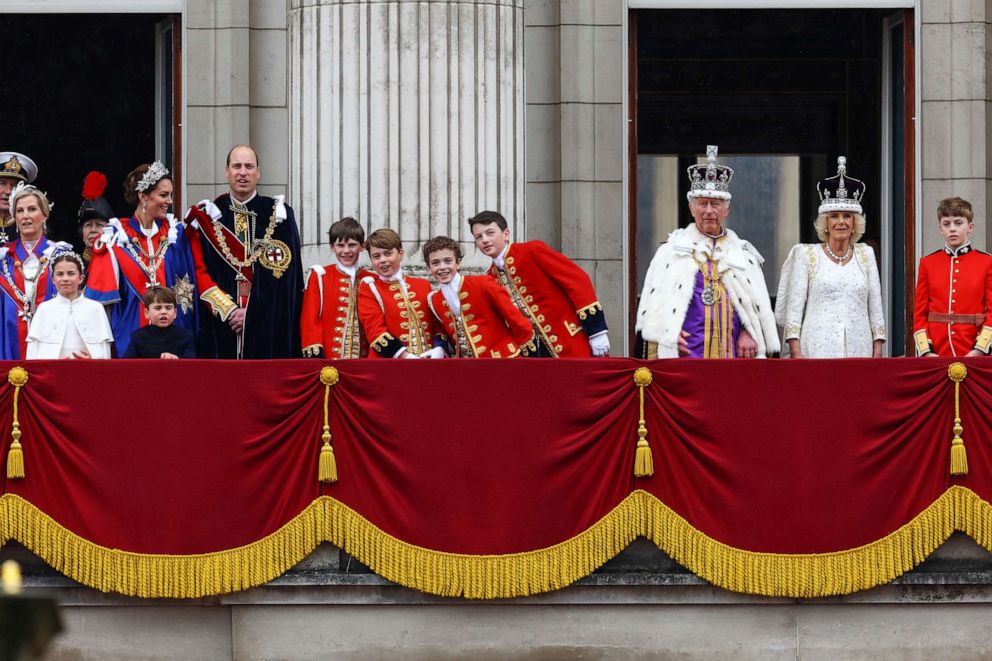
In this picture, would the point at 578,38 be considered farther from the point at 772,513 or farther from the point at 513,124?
the point at 772,513

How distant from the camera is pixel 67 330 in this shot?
1102 cm

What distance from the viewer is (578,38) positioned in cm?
1471

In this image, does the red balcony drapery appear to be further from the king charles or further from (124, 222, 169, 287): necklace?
(124, 222, 169, 287): necklace

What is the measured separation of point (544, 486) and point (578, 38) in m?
5.35

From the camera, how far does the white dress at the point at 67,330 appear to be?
11.0 meters

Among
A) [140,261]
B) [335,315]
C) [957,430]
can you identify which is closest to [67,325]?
[140,261]

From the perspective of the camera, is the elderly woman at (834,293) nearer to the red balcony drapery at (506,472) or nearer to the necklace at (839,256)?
Result: the necklace at (839,256)

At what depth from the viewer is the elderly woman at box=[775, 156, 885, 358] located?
11539mm

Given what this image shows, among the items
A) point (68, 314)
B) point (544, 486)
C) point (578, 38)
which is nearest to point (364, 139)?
point (578, 38)

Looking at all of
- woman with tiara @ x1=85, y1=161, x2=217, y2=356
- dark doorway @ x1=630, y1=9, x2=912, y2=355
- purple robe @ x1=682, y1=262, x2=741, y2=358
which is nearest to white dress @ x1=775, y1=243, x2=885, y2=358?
purple robe @ x1=682, y1=262, x2=741, y2=358

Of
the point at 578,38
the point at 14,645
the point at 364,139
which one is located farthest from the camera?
the point at 578,38

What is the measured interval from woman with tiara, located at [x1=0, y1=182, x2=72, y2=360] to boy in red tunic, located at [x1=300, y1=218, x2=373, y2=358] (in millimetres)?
1480

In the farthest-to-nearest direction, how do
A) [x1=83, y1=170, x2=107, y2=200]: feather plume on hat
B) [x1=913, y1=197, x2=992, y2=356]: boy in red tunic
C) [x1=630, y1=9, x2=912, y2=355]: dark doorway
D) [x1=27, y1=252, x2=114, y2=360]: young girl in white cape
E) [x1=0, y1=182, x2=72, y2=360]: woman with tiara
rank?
[x1=630, y1=9, x2=912, y2=355]: dark doorway → [x1=83, y1=170, x2=107, y2=200]: feather plume on hat → [x1=913, y1=197, x2=992, y2=356]: boy in red tunic → [x1=0, y1=182, x2=72, y2=360]: woman with tiara → [x1=27, y1=252, x2=114, y2=360]: young girl in white cape

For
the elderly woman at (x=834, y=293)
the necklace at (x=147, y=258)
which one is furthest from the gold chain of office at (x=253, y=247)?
the elderly woman at (x=834, y=293)
